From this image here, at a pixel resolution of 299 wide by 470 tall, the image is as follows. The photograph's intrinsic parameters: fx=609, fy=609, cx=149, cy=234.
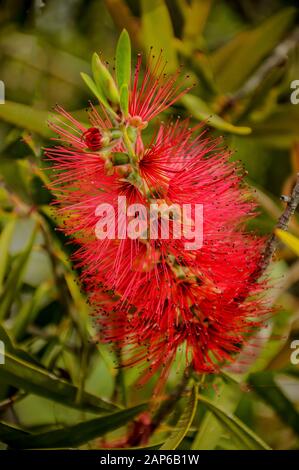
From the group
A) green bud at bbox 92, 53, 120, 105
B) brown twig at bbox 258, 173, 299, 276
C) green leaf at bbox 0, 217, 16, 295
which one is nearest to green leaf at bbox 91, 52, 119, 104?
green bud at bbox 92, 53, 120, 105

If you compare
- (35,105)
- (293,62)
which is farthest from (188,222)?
(293,62)

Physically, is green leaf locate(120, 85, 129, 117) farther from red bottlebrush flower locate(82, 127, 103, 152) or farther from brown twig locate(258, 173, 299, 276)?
brown twig locate(258, 173, 299, 276)

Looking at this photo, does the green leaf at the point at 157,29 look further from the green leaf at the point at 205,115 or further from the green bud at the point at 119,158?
the green bud at the point at 119,158

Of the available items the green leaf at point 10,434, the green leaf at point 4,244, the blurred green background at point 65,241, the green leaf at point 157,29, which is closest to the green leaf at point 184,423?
the blurred green background at point 65,241

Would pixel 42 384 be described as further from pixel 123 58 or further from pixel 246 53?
pixel 246 53

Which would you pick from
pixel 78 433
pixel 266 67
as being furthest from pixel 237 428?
pixel 266 67
